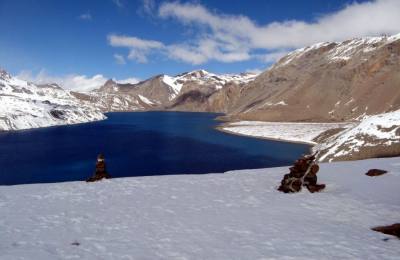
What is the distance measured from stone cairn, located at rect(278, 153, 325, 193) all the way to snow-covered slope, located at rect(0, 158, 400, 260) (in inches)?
19.3

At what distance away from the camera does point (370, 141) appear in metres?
71.9

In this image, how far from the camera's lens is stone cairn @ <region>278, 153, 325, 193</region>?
63.5 feet

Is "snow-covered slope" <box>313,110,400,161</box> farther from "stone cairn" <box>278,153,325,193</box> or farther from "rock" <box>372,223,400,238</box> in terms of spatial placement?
"rock" <box>372,223,400,238</box>

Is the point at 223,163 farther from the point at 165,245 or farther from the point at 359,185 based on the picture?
the point at 165,245

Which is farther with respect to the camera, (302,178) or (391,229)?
(302,178)

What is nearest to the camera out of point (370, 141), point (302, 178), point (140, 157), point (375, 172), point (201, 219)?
point (201, 219)

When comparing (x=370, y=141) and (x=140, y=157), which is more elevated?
(x=370, y=141)

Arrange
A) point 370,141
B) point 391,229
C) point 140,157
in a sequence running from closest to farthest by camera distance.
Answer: point 391,229 → point 370,141 → point 140,157

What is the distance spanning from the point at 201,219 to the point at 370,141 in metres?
64.8

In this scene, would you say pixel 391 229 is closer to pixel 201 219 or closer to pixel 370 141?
pixel 201 219

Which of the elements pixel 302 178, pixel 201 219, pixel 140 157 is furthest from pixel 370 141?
pixel 201 219

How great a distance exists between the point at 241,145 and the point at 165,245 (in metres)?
107

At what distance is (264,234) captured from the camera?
41.7 ft

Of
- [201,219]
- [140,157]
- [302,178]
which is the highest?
[302,178]
